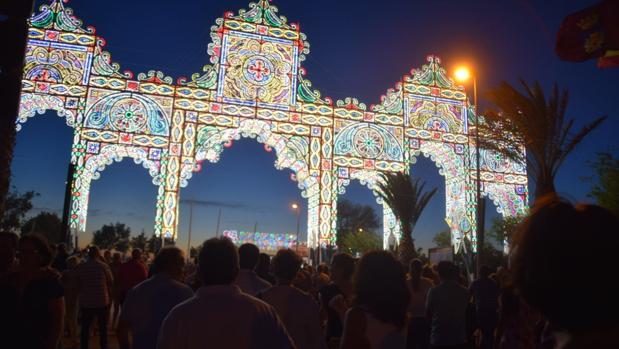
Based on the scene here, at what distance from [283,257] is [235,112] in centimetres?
1758

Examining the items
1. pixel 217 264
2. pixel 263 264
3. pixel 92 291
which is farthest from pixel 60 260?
pixel 217 264

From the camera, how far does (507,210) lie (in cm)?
2494

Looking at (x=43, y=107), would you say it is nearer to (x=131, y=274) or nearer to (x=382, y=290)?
(x=131, y=274)

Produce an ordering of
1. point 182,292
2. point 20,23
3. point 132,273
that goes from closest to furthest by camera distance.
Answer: point 20,23 → point 182,292 → point 132,273

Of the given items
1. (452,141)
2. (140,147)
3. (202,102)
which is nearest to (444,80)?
(452,141)

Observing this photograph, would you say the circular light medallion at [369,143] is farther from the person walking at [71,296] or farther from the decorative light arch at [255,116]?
the person walking at [71,296]

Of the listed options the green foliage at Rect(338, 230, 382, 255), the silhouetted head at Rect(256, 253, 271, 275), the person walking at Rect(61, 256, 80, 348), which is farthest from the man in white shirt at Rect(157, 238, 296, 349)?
the green foliage at Rect(338, 230, 382, 255)

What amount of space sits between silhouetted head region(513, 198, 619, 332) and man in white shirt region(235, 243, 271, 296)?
3.84 m

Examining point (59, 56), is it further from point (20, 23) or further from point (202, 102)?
point (20, 23)

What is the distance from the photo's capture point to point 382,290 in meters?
3.13

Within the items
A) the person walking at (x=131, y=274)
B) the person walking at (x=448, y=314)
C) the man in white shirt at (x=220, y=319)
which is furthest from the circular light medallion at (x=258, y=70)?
the man in white shirt at (x=220, y=319)

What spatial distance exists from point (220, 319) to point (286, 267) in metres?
1.78

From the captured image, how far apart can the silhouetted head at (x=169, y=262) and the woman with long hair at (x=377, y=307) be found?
6.99 ft

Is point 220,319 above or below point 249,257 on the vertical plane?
below
